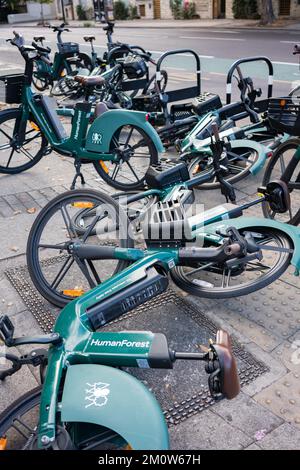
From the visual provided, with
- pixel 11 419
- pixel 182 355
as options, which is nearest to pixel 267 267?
pixel 182 355

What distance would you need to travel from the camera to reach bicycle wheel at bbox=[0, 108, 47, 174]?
5.42 metres

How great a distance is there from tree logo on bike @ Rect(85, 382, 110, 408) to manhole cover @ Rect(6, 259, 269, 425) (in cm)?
67

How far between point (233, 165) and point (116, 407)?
157 inches

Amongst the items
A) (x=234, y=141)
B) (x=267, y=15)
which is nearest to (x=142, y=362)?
(x=234, y=141)

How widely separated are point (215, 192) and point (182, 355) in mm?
3241

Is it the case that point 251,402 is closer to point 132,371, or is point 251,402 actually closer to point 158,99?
point 132,371

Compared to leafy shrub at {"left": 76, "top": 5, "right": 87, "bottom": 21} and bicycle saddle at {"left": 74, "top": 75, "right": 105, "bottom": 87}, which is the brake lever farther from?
leafy shrub at {"left": 76, "top": 5, "right": 87, "bottom": 21}

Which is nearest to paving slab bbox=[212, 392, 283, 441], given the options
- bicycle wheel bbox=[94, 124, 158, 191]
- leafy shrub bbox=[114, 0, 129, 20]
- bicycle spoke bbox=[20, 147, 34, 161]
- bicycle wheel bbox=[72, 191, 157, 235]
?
bicycle wheel bbox=[72, 191, 157, 235]

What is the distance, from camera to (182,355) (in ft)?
6.06

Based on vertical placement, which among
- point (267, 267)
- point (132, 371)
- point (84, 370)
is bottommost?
point (132, 371)

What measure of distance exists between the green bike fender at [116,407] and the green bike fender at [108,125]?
3.31 m

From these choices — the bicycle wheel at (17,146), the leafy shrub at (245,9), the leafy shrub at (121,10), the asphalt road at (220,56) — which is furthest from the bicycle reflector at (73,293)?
the leafy shrub at (121,10)

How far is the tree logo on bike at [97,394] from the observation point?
1676 millimetres

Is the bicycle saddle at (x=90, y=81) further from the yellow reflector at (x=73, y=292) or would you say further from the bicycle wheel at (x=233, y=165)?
the yellow reflector at (x=73, y=292)
